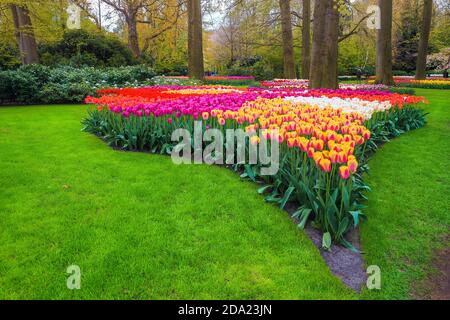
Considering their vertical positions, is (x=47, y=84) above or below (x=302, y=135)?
above

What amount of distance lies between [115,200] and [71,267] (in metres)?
1.34

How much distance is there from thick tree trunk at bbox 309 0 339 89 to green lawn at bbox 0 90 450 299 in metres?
6.12

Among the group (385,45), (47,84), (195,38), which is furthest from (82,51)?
(385,45)

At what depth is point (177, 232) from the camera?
334cm

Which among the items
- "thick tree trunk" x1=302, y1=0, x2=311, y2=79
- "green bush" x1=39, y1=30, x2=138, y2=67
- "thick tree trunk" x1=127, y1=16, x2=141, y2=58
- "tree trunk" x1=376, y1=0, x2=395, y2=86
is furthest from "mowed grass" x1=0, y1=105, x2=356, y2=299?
"thick tree trunk" x1=127, y1=16, x2=141, y2=58

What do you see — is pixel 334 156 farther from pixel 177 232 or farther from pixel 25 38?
pixel 25 38

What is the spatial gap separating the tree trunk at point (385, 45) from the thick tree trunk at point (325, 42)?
6649 millimetres

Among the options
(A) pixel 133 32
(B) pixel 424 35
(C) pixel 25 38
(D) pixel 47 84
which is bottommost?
(D) pixel 47 84

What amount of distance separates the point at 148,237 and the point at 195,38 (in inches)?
604

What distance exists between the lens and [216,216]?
3.68m

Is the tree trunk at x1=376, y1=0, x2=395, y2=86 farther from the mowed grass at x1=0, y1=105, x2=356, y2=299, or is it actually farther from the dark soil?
the dark soil

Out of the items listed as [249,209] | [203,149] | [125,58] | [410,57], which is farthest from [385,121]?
[410,57]

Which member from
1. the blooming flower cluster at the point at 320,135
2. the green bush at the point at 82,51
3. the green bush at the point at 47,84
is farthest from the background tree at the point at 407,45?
the blooming flower cluster at the point at 320,135

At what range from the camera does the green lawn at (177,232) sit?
262cm
